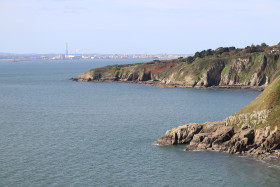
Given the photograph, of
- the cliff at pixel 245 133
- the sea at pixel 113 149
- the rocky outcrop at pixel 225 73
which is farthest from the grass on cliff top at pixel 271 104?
the rocky outcrop at pixel 225 73

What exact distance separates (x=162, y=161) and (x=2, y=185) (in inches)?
878

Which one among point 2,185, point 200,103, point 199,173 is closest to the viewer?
point 2,185

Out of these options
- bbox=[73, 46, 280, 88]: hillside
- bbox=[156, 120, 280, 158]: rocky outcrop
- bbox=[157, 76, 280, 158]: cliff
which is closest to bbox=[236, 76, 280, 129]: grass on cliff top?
bbox=[157, 76, 280, 158]: cliff

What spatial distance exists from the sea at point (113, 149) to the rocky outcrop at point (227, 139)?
1.78 metres

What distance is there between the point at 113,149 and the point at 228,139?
18.4m

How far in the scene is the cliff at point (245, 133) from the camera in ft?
209

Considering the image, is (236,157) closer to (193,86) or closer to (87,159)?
(87,159)

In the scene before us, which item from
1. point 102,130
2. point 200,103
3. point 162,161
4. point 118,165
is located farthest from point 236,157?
point 200,103

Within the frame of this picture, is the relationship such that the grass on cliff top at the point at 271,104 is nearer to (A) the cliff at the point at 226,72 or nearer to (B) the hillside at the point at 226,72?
(A) the cliff at the point at 226,72

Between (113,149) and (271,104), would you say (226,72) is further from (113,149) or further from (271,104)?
(113,149)

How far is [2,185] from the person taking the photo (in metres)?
53.2

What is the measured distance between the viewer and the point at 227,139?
67.4 meters

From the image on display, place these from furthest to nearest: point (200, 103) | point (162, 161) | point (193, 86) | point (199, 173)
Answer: point (193, 86) < point (200, 103) < point (162, 161) < point (199, 173)

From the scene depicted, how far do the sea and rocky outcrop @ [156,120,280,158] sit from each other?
70.0 inches
